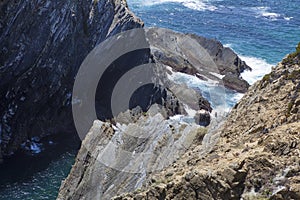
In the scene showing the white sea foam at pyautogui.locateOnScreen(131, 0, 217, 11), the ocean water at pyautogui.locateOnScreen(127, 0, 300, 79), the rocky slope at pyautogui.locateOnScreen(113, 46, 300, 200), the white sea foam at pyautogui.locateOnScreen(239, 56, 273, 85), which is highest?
the rocky slope at pyautogui.locateOnScreen(113, 46, 300, 200)

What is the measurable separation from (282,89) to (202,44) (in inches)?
2864

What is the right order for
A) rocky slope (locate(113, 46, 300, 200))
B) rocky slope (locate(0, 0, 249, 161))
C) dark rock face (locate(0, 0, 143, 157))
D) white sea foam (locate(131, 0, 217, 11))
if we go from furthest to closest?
1. white sea foam (locate(131, 0, 217, 11))
2. rocky slope (locate(0, 0, 249, 161))
3. dark rock face (locate(0, 0, 143, 157))
4. rocky slope (locate(113, 46, 300, 200))

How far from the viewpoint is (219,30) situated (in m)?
101

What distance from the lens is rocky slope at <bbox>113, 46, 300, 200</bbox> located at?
1275cm

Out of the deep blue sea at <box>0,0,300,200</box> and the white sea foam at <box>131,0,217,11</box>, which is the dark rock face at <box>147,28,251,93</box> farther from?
the white sea foam at <box>131,0,217,11</box>

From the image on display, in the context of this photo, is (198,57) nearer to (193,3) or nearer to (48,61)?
(48,61)

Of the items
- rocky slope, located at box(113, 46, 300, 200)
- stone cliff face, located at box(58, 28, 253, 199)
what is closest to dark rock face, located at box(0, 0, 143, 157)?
stone cliff face, located at box(58, 28, 253, 199)

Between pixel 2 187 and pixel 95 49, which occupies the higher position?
pixel 95 49

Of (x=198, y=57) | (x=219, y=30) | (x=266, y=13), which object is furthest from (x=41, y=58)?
(x=266, y=13)

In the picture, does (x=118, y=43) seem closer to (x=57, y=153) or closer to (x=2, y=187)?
(x=57, y=153)

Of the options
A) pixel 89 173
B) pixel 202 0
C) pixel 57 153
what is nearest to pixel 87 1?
pixel 57 153

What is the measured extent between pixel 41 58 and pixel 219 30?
55.2m

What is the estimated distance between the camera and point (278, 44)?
9181 centimetres

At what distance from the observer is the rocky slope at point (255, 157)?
12.8 metres
